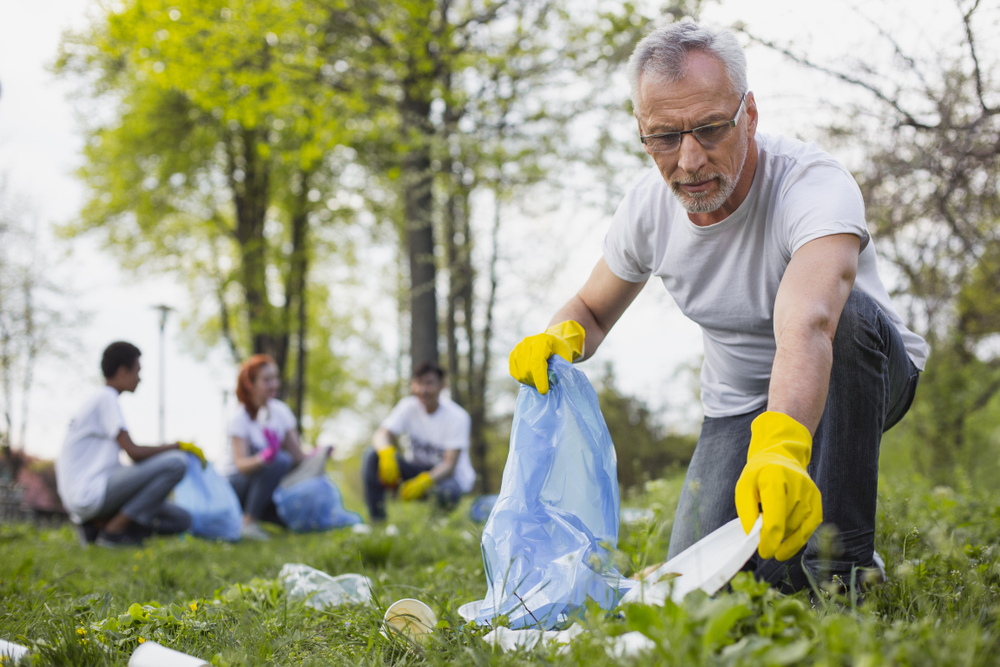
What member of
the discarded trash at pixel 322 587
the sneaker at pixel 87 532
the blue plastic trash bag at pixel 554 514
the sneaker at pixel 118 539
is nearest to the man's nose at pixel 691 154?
the blue plastic trash bag at pixel 554 514

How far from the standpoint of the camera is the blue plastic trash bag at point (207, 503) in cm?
502

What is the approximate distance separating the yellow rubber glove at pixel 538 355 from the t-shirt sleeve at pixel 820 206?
2.25 feet

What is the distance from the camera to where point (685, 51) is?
1805 millimetres

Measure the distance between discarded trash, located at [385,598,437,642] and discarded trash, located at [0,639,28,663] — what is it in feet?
2.51

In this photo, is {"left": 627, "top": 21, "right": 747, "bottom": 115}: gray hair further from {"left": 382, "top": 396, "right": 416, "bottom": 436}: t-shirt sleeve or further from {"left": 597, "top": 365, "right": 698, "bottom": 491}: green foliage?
{"left": 597, "top": 365, "right": 698, "bottom": 491}: green foliage

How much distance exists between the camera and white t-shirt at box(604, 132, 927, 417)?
1.79 meters

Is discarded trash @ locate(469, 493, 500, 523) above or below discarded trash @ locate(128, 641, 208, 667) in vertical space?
below

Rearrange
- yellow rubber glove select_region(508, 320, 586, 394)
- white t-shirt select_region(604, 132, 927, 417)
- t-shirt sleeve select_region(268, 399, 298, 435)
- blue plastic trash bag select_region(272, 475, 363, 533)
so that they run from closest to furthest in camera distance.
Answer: white t-shirt select_region(604, 132, 927, 417), yellow rubber glove select_region(508, 320, 586, 394), blue plastic trash bag select_region(272, 475, 363, 533), t-shirt sleeve select_region(268, 399, 298, 435)

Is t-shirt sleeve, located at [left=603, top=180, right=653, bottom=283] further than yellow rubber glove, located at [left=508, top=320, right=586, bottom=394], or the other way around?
t-shirt sleeve, located at [left=603, top=180, right=653, bottom=283]

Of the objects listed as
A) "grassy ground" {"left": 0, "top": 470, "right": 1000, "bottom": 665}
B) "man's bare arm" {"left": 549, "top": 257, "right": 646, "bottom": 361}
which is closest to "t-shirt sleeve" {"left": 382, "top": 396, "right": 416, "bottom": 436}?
"grassy ground" {"left": 0, "top": 470, "right": 1000, "bottom": 665}

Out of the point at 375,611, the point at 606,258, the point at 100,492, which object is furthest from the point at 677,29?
the point at 100,492

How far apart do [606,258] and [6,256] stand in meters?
13.5

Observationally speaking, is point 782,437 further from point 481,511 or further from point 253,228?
point 253,228

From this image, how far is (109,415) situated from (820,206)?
15.1 feet
